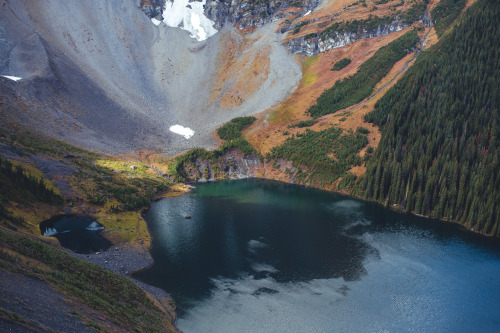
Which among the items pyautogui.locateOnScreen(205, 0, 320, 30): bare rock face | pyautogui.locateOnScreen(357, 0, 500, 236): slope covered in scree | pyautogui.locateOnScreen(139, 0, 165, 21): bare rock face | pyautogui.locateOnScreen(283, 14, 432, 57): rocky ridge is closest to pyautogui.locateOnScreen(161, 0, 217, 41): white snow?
pyautogui.locateOnScreen(139, 0, 165, 21): bare rock face

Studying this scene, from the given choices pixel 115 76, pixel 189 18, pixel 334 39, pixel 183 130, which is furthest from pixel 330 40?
pixel 115 76

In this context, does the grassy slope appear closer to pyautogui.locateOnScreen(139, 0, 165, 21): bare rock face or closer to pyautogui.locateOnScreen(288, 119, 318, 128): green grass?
pyautogui.locateOnScreen(288, 119, 318, 128): green grass

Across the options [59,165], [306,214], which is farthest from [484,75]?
[59,165]

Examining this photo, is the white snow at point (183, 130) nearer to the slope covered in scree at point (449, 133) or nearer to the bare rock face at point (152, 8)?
the slope covered in scree at point (449, 133)

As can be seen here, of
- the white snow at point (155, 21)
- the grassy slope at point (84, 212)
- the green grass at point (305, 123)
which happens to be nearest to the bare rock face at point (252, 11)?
the white snow at point (155, 21)

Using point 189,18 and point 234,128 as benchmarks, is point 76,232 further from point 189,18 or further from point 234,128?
point 189,18
